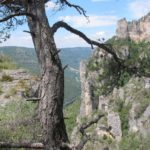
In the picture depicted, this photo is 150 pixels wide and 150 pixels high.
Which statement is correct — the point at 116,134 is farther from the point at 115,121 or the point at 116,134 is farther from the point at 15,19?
the point at 15,19

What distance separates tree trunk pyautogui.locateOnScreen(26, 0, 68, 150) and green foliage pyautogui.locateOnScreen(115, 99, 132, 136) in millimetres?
135001

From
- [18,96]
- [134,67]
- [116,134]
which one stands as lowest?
[116,134]

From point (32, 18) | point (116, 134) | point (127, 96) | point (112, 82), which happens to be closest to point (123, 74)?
point (112, 82)

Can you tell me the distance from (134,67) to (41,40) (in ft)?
7.73

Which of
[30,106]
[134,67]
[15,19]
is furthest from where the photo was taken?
[30,106]

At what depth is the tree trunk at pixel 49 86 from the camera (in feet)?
24.4

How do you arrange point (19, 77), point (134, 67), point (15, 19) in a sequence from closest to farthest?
point (15, 19)
point (134, 67)
point (19, 77)

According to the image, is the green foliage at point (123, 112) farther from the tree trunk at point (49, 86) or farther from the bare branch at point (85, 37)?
the tree trunk at point (49, 86)

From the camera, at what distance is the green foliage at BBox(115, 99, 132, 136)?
147m

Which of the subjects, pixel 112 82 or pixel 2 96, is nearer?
pixel 112 82

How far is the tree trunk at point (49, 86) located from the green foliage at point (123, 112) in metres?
135

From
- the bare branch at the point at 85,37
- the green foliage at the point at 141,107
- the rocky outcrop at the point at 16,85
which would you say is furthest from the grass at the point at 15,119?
the green foliage at the point at 141,107

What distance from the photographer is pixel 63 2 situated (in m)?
8.74

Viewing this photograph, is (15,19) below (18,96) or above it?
above
